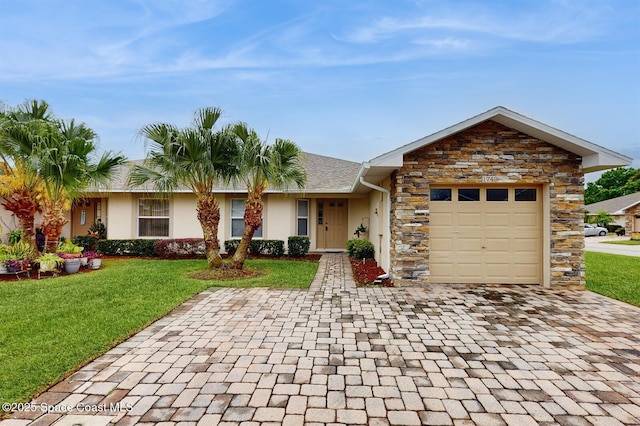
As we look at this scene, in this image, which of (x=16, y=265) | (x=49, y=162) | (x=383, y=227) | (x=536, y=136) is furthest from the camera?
(x=383, y=227)

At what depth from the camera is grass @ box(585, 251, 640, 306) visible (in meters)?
A: 6.70

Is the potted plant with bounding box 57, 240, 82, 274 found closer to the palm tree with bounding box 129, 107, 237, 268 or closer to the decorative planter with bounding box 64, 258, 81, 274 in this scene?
the decorative planter with bounding box 64, 258, 81, 274

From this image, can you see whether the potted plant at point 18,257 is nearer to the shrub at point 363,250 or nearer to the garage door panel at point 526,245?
the shrub at point 363,250

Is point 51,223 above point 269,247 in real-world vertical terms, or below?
above

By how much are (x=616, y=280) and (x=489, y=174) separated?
16.2 ft

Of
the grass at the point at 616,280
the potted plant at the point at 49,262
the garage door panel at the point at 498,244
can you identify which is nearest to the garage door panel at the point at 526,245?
the garage door panel at the point at 498,244

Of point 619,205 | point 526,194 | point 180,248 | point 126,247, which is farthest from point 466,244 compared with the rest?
point 619,205

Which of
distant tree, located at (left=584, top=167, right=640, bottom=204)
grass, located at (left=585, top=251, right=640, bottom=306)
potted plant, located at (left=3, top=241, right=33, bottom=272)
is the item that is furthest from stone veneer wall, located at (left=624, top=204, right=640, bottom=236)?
potted plant, located at (left=3, top=241, right=33, bottom=272)

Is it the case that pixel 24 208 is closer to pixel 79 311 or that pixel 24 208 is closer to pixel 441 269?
pixel 79 311

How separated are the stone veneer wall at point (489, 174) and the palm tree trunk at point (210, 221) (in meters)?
4.88

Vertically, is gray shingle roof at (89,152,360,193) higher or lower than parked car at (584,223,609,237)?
higher

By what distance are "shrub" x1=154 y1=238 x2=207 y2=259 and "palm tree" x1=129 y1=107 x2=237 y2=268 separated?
4.12 m

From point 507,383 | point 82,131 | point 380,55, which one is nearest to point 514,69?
point 380,55

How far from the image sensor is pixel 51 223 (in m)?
9.12
